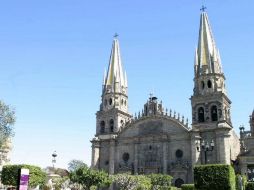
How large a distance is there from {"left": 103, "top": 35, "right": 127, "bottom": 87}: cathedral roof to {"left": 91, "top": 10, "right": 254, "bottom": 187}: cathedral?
73cm

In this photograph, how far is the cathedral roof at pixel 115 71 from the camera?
7537 cm

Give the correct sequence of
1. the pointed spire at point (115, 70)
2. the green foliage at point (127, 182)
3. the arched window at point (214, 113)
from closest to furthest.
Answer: the green foliage at point (127, 182) < the arched window at point (214, 113) < the pointed spire at point (115, 70)

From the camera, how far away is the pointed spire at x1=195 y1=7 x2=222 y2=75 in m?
65.9

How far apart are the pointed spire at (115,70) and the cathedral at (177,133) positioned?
68cm

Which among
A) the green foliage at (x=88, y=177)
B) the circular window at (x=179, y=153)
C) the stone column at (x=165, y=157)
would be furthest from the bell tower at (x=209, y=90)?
the green foliage at (x=88, y=177)

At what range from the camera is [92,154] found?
2805 inches

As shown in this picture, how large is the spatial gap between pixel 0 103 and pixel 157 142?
30.3 meters

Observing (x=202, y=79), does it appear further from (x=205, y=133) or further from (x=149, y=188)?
(x=149, y=188)

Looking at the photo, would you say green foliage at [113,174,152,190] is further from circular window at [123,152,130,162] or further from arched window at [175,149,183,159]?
circular window at [123,152,130,162]

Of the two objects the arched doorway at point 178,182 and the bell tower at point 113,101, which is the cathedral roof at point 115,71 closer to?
the bell tower at point 113,101

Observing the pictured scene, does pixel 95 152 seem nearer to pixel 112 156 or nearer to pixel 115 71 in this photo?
pixel 112 156

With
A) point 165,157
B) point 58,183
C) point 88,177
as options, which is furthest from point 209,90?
point 58,183

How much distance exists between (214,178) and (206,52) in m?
34.4

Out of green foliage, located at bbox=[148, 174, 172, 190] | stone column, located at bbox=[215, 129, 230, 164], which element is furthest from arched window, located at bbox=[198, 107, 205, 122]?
green foliage, located at bbox=[148, 174, 172, 190]
